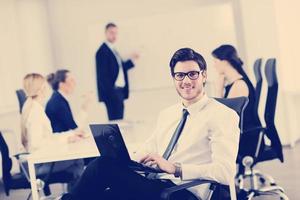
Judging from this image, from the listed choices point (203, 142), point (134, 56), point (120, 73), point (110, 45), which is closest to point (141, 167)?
point (203, 142)

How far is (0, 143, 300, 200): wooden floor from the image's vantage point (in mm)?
4810

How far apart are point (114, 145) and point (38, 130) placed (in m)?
1.65

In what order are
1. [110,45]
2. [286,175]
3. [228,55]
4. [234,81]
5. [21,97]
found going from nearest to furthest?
[234,81] < [228,55] < [21,97] < [286,175] < [110,45]

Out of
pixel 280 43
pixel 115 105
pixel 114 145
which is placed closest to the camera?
pixel 114 145

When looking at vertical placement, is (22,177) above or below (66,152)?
below

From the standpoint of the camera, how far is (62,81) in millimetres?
4879

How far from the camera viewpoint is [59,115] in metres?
4.60

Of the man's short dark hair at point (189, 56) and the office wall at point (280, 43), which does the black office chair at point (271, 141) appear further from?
the office wall at point (280, 43)

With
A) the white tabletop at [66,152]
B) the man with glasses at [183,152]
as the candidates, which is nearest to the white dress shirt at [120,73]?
the white tabletop at [66,152]

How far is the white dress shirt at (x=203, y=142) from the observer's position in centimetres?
281

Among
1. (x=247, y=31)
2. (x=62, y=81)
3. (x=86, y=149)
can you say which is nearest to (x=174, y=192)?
(x=86, y=149)

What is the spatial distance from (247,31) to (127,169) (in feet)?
13.7

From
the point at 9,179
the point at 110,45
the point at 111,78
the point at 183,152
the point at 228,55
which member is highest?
the point at 110,45

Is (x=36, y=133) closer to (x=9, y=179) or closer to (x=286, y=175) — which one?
(x=9, y=179)
